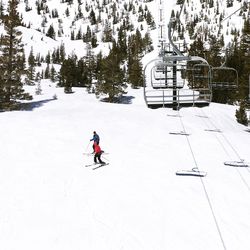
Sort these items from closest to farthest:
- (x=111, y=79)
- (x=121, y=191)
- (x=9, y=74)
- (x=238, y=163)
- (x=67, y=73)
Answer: (x=121, y=191)
(x=238, y=163)
(x=9, y=74)
(x=111, y=79)
(x=67, y=73)

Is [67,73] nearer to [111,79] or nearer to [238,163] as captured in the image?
[111,79]

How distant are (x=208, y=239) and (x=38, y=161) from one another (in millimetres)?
11223

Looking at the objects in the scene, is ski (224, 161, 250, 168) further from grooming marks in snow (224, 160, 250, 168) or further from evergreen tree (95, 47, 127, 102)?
evergreen tree (95, 47, 127, 102)

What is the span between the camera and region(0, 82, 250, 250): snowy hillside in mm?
12602

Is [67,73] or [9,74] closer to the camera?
[9,74]

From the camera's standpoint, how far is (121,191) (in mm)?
16594

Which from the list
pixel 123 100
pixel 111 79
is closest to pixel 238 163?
pixel 111 79

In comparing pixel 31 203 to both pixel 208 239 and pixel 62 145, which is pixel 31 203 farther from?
pixel 62 145

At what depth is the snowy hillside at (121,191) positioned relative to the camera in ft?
41.3

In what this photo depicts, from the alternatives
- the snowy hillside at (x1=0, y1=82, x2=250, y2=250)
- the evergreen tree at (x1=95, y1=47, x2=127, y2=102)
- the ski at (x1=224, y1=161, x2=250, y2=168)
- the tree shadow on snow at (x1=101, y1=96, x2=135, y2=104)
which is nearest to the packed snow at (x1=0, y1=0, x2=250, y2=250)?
the snowy hillside at (x1=0, y1=82, x2=250, y2=250)

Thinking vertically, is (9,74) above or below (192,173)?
above

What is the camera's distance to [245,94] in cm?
4406

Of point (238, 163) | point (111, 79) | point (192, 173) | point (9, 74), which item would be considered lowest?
point (238, 163)

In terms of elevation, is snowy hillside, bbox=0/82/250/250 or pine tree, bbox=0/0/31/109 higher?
pine tree, bbox=0/0/31/109
